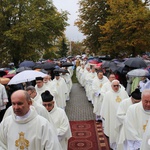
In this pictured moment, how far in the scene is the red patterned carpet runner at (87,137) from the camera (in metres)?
7.28

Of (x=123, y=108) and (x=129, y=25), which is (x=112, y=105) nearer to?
(x=123, y=108)

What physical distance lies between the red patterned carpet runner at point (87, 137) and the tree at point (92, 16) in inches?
682

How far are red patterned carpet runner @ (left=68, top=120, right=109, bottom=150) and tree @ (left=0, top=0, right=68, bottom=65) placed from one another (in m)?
8.62

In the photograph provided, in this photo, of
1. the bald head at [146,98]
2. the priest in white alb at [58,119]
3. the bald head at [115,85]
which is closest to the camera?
the bald head at [146,98]

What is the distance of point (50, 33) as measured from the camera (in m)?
19.2

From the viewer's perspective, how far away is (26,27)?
653 inches

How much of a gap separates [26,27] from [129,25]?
22.4 ft

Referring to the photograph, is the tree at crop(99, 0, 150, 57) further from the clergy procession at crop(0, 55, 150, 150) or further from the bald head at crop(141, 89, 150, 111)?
the bald head at crop(141, 89, 150, 111)

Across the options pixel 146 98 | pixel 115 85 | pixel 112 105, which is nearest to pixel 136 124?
pixel 146 98

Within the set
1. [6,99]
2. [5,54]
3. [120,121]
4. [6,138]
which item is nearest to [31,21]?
[5,54]

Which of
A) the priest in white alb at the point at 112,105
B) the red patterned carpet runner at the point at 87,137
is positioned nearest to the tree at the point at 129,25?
the red patterned carpet runner at the point at 87,137

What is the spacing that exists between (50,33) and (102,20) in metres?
8.24

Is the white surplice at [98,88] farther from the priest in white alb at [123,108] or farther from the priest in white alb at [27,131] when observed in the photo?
the priest in white alb at [27,131]

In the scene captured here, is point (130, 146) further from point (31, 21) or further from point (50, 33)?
point (50, 33)
